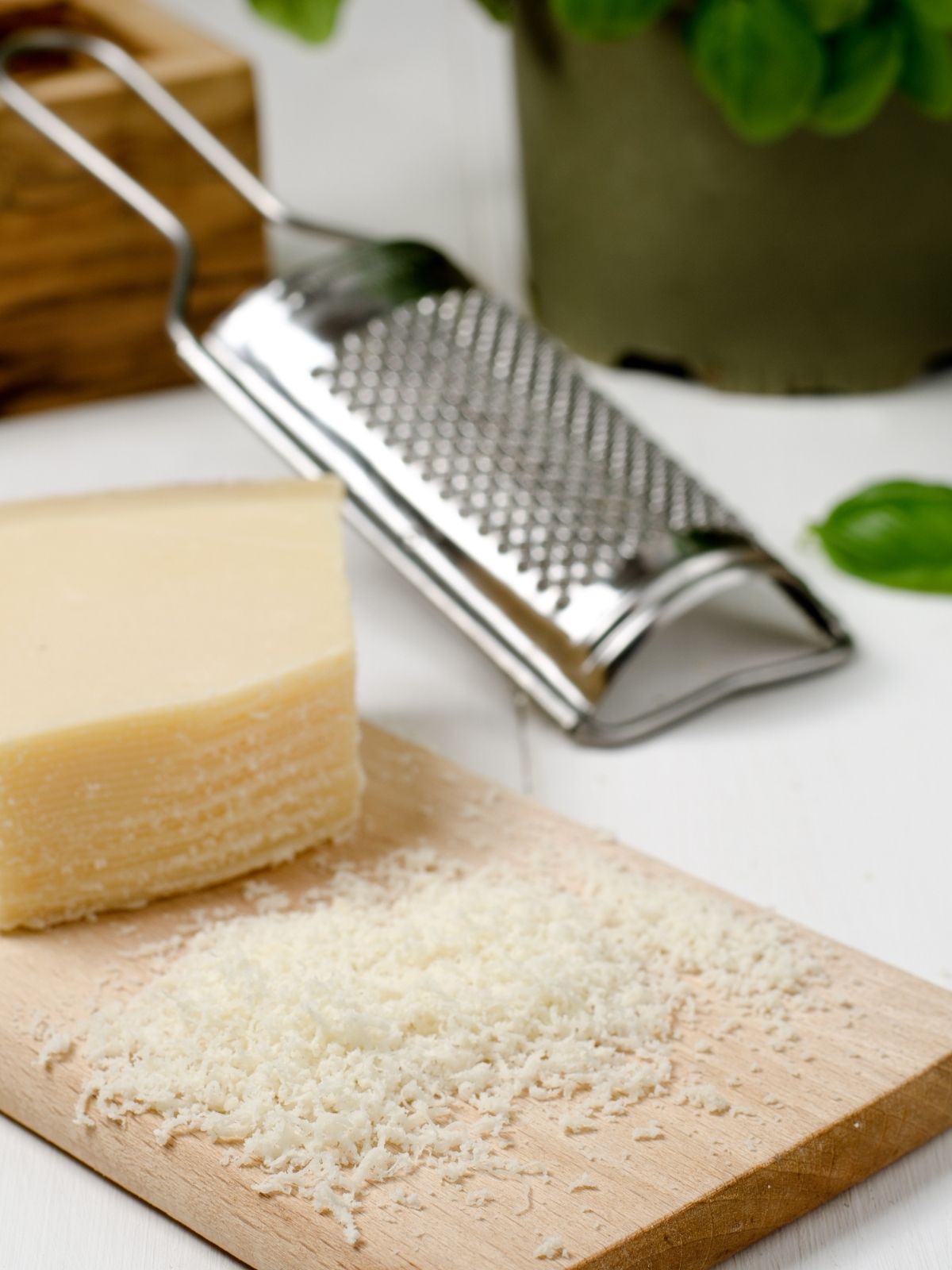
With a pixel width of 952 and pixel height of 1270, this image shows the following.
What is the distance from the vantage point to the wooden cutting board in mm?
704

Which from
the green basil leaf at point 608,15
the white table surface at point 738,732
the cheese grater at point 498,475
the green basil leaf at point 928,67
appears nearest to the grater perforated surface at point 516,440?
the cheese grater at point 498,475

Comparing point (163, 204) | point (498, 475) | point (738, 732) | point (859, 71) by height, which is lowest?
point (738, 732)

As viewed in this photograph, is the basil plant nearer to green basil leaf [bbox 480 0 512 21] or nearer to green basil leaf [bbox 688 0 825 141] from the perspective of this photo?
green basil leaf [bbox 688 0 825 141]

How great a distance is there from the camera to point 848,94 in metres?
1.27

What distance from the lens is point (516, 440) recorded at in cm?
123

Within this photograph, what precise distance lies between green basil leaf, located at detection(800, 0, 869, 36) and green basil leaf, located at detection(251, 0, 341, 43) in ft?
1.26

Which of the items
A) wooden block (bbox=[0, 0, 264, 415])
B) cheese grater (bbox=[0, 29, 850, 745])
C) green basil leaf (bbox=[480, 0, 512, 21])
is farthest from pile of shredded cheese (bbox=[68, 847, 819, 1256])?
green basil leaf (bbox=[480, 0, 512, 21])

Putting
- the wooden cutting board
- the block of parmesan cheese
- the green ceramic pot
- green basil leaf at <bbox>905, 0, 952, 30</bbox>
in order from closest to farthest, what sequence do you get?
1. the wooden cutting board
2. the block of parmesan cheese
3. green basil leaf at <bbox>905, 0, 952, 30</bbox>
4. the green ceramic pot

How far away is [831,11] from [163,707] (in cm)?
71

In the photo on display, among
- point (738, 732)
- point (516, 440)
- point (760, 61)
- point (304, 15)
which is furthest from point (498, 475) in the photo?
point (304, 15)

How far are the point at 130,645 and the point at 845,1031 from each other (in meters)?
0.41

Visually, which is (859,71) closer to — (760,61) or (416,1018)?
(760,61)

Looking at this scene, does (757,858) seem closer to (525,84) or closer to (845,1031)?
(845,1031)

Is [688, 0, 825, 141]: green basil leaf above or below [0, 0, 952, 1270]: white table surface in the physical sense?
above
